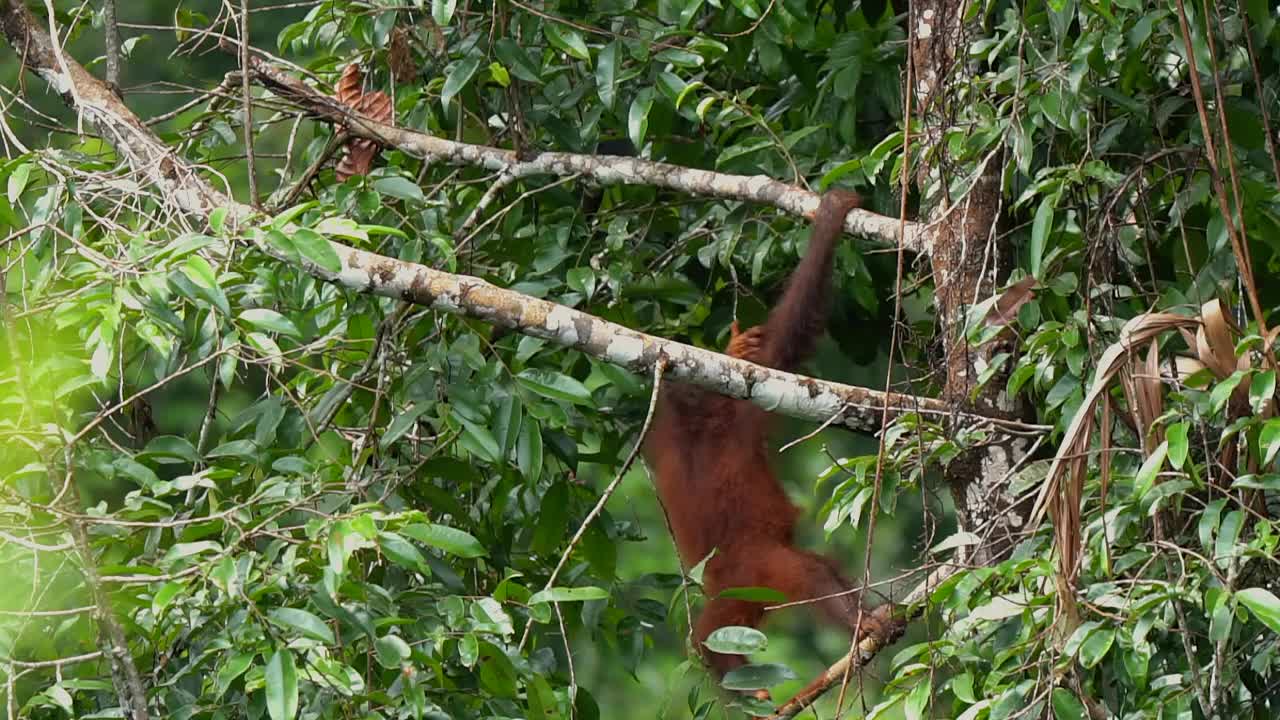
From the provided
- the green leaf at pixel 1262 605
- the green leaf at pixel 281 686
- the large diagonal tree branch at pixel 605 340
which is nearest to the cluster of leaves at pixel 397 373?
the green leaf at pixel 281 686

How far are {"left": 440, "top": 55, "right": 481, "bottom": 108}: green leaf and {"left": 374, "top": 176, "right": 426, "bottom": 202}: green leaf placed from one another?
0.32m

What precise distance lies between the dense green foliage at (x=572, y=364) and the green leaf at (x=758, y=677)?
1cm

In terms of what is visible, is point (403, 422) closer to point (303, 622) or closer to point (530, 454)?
point (530, 454)

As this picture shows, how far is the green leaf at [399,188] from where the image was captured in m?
3.30

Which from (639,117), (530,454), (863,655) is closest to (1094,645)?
(863,655)

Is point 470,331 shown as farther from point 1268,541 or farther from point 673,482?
point 1268,541

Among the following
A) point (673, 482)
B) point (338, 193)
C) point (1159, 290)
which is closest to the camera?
point (1159, 290)

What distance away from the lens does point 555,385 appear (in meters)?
3.12

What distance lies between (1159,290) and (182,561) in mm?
2081

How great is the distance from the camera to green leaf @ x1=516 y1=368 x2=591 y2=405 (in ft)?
10.1

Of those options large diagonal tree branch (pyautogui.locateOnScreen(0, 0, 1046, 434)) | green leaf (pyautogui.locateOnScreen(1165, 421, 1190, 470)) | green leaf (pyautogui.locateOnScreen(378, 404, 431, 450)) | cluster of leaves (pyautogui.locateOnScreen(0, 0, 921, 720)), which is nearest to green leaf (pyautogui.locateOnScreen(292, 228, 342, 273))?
cluster of leaves (pyautogui.locateOnScreen(0, 0, 921, 720))

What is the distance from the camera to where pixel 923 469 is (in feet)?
9.25

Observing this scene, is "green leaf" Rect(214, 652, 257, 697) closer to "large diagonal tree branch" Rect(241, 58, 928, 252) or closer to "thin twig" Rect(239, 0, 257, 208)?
"thin twig" Rect(239, 0, 257, 208)

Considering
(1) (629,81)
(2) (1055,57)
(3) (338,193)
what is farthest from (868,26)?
(3) (338,193)
